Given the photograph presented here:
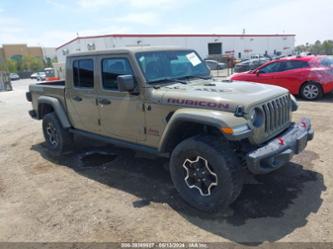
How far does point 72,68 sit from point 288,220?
416 centimetres

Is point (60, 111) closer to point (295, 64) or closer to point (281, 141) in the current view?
point (281, 141)

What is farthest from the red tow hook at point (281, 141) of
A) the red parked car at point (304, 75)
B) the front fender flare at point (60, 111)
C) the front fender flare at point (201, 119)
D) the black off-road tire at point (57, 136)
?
the red parked car at point (304, 75)

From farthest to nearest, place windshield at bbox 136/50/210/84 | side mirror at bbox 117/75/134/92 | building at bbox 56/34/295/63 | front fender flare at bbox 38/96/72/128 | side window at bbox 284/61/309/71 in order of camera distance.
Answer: building at bbox 56/34/295/63
side window at bbox 284/61/309/71
front fender flare at bbox 38/96/72/128
windshield at bbox 136/50/210/84
side mirror at bbox 117/75/134/92

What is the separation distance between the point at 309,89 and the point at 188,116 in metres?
7.84

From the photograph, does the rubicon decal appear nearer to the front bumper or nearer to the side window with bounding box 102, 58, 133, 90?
the front bumper

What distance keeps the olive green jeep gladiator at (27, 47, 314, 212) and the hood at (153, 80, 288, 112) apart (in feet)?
0.04

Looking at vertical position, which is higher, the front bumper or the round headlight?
the round headlight

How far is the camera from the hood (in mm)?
3291

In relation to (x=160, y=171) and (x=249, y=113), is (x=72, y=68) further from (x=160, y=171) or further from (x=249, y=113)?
(x=249, y=113)

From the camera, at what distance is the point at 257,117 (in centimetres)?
336

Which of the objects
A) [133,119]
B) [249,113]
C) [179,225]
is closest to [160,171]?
[133,119]

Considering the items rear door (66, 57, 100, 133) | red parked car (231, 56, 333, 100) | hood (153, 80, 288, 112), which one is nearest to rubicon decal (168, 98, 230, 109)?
hood (153, 80, 288, 112)

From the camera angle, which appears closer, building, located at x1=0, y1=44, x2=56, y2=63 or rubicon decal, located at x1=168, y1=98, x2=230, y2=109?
rubicon decal, located at x1=168, y1=98, x2=230, y2=109

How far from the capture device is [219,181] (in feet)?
10.8
